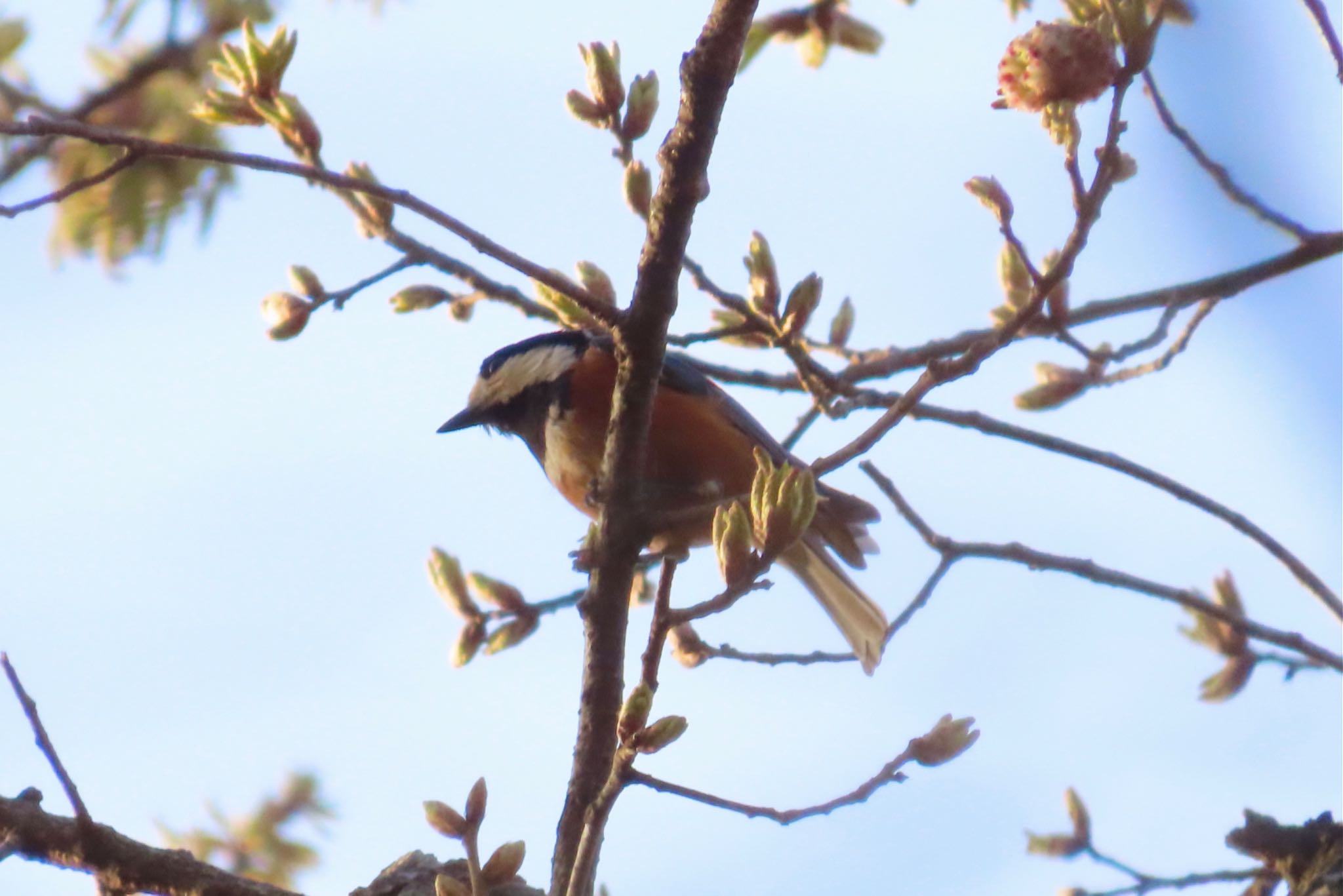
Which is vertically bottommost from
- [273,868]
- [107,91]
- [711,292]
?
[273,868]

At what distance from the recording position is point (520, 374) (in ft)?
16.2

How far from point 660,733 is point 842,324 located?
7.01ft

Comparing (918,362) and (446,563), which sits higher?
(918,362)

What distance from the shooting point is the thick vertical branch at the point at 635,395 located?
7.30ft

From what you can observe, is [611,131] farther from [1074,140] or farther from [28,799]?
[28,799]

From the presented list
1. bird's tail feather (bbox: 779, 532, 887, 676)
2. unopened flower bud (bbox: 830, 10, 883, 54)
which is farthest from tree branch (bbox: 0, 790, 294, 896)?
unopened flower bud (bbox: 830, 10, 883, 54)

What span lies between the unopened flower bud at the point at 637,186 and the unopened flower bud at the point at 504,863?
152 cm

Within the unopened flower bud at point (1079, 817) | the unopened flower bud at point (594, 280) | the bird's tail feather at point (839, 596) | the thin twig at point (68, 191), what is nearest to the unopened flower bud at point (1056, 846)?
the unopened flower bud at point (1079, 817)

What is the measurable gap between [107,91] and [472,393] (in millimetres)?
1680

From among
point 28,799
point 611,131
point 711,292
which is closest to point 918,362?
point 711,292

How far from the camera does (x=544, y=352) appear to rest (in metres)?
4.99

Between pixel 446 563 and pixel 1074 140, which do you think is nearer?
pixel 1074 140

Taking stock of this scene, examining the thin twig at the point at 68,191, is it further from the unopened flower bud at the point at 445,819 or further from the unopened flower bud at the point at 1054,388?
the unopened flower bud at the point at 1054,388

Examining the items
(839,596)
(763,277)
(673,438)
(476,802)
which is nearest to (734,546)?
(476,802)
